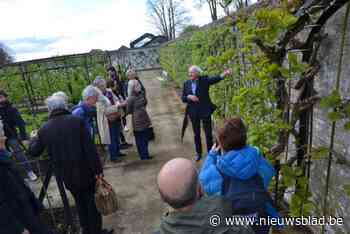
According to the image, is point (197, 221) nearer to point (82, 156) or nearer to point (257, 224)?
point (257, 224)

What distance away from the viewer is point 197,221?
1.24 metres

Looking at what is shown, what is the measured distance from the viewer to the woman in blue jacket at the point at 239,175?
1.78 meters

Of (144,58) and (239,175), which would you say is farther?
(144,58)

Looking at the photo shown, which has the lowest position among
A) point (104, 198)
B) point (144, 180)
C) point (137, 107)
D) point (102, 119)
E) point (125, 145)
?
point (144, 180)

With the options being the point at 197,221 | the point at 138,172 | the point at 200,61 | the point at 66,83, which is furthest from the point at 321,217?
the point at 66,83

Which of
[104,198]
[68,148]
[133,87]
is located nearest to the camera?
[68,148]

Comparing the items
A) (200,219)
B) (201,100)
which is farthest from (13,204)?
(201,100)

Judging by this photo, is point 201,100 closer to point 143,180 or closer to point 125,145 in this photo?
point 143,180

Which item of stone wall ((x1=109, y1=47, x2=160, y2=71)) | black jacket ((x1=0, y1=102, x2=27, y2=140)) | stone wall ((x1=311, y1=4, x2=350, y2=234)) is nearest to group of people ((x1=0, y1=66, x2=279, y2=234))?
stone wall ((x1=311, y1=4, x2=350, y2=234))

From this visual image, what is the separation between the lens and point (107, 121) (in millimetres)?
5215

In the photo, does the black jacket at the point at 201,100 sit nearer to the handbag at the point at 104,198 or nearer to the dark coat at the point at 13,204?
the handbag at the point at 104,198

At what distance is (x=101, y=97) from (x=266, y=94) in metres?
3.46

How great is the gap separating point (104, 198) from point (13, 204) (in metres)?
1.20

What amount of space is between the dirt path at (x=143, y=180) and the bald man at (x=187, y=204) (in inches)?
93.7
